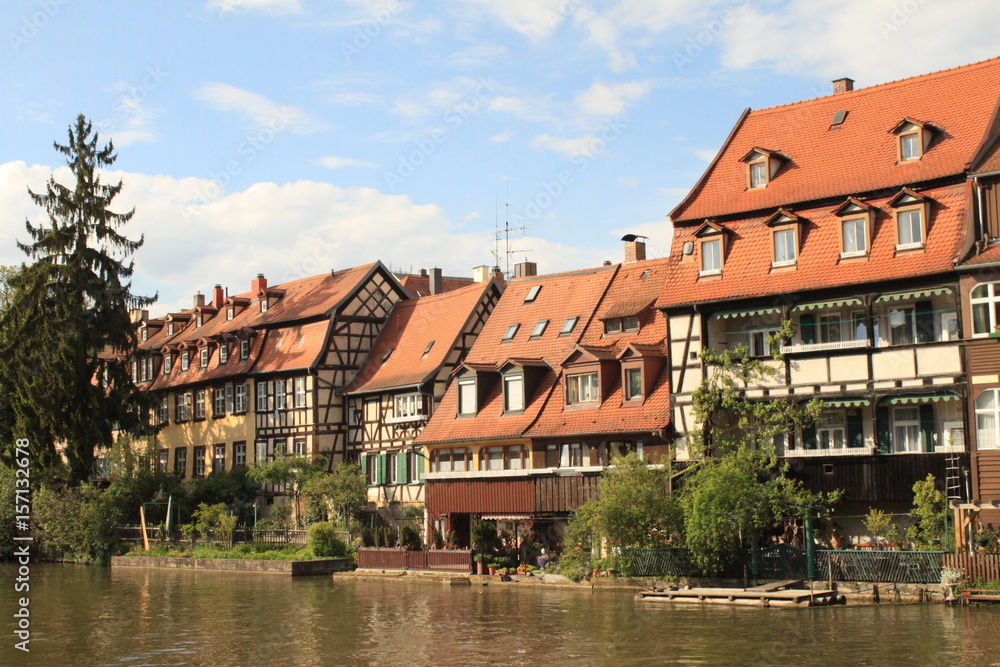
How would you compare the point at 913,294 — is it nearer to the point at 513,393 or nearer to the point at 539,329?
the point at 513,393

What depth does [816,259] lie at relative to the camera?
1470 inches

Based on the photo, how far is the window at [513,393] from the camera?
1797 inches

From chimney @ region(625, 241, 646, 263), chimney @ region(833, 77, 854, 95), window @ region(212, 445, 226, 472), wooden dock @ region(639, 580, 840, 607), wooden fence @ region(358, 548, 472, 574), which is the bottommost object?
wooden dock @ region(639, 580, 840, 607)

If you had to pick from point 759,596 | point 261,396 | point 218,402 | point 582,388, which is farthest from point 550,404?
point 218,402

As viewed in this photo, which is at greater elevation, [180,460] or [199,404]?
[199,404]

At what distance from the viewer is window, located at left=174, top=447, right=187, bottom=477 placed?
66.2 metres

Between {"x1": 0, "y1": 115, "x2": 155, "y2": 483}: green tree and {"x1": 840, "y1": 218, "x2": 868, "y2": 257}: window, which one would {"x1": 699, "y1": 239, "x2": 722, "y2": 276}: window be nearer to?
{"x1": 840, "y1": 218, "x2": 868, "y2": 257}: window

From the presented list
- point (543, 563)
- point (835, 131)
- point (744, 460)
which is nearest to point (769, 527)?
point (744, 460)

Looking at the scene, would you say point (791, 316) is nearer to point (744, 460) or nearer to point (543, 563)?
point (744, 460)

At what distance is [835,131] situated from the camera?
1586 inches

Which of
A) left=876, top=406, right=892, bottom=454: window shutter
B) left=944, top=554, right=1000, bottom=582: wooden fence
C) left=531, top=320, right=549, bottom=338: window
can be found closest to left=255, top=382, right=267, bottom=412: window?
left=531, top=320, right=549, bottom=338: window

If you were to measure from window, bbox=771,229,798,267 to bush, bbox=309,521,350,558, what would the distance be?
20.4 metres

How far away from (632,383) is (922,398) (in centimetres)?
1029

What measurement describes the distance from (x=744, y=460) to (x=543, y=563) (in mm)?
8770
